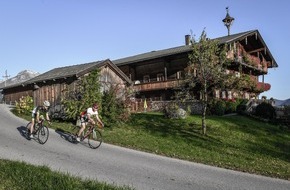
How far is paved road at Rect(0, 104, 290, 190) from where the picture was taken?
32.5 ft

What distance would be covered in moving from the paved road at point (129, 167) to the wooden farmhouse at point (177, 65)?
25.0 metres

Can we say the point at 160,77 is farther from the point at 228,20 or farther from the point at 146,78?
the point at 228,20

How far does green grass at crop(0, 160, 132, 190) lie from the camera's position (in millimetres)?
7782

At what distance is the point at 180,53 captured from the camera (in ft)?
133

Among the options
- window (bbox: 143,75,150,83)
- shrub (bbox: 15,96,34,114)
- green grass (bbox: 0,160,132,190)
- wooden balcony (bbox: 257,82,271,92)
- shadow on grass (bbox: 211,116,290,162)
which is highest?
window (bbox: 143,75,150,83)

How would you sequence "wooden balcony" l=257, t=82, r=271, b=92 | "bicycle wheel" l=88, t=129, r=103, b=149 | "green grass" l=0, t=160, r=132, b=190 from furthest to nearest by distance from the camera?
"wooden balcony" l=257, t=82, r=271, b=92 → "bicycle wheel" l=88, t=129, r=103, b=149 → "green grass" l=0, t=160, r=132, b=190

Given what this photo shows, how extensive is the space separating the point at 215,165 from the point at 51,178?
22.8 ft

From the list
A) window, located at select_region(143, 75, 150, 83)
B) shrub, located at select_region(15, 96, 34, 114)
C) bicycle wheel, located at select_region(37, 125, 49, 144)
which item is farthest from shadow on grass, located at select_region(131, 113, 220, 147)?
window, located at select_region(143, 75, 150, 83)

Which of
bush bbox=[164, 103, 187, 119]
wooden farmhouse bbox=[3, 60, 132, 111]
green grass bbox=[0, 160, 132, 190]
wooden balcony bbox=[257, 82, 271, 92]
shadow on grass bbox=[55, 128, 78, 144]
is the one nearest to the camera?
green grass bbox=[0, 160, 132, 190]

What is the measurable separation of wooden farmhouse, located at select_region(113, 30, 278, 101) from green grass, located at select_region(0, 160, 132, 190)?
30532 millimetres

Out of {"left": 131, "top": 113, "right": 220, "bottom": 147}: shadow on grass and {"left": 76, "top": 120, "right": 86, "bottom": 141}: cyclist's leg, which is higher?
{"left": 76, "top": 120, "right": 86, "bottom": 141}: cyclist's leg

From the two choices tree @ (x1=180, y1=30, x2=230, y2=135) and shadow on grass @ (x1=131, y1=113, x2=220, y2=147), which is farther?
tree @ (x1=180, y1=30, x2=230, y2=135)

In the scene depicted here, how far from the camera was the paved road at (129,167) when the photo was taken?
991cm

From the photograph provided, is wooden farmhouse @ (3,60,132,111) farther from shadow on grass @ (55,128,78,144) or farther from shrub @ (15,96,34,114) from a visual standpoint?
shadow on grass @ (55,128,78,144)
